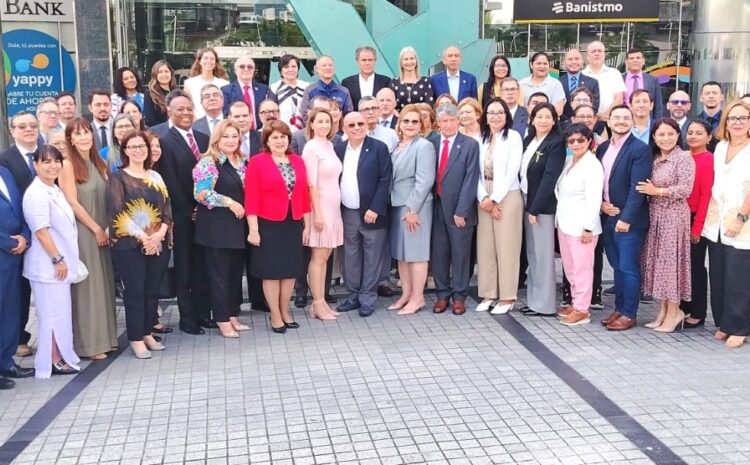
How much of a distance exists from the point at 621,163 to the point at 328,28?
18.1 ft

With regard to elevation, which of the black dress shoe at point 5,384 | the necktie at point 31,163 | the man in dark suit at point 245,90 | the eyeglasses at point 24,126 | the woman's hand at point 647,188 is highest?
the man in dark suit at point 245,90

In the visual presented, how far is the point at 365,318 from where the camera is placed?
6.85m

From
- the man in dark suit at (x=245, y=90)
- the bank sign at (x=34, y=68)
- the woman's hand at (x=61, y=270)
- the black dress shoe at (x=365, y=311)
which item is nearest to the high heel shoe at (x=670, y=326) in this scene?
the black dress shoe at (x=365, y=311)

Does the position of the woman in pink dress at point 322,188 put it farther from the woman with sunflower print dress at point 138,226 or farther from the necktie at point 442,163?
the woman with sunflower print dress at point 138,226

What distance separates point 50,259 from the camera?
536 centimetres

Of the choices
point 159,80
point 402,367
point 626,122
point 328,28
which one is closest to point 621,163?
point 626,122

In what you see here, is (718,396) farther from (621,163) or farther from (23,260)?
(23,260)

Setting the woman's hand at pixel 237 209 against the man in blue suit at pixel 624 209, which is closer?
the woman's hand at pixel 237 209

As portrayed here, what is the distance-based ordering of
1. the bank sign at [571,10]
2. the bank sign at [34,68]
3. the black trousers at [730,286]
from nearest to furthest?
the black trousers at [730,286] → the bank sign at [34,68] → the bank sign at [571,10]

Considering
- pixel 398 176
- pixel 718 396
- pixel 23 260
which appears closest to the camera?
pixel 718 396

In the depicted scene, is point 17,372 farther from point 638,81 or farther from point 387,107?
point 638,81

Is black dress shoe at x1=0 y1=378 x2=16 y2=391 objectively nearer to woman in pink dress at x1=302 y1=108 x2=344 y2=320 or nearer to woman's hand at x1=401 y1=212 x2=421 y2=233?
woman in pink dress at x1=302 y1=108 x2=344 y2=320

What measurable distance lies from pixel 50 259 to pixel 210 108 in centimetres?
205

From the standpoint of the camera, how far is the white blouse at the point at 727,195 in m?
5.79
